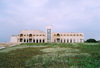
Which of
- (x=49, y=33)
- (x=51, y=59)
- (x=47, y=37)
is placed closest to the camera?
(x=51, y=59)

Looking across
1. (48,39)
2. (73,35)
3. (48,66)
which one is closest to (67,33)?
(73,35)

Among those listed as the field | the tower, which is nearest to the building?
the tower

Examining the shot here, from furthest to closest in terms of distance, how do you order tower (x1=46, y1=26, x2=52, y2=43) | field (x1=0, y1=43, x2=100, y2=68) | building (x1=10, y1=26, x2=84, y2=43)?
building (x1=10, y1=26, x2=84, y2=43) → tower (x1=46, y1=26, x2=52, y2=43) → field (x1=0, y1=43, x2=100, y2=68)

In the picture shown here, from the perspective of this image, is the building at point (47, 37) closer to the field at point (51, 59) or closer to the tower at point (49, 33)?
the tower at point (49, 33)

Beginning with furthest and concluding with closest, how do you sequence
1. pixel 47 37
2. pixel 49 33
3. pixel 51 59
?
pixel 49 33 → pixel 47 37 → pixel 51 59

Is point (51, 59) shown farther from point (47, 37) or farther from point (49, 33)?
point (49, 33)

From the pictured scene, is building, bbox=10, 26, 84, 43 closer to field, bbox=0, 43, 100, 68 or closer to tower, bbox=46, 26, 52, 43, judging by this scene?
tower, bbox=46, 26, 52, 43

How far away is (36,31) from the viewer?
8912 cm

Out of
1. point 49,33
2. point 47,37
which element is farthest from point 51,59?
point 49,33

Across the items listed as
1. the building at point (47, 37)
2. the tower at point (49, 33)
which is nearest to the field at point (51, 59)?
the tower at point (49, 33)

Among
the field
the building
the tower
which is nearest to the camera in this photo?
the field

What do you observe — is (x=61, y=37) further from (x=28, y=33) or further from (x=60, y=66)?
(x=60, y=66)

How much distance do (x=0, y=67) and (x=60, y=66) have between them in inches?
190

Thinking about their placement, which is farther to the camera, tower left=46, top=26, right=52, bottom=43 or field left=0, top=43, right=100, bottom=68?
tower left=46, top=26, right=52, bottom=43
